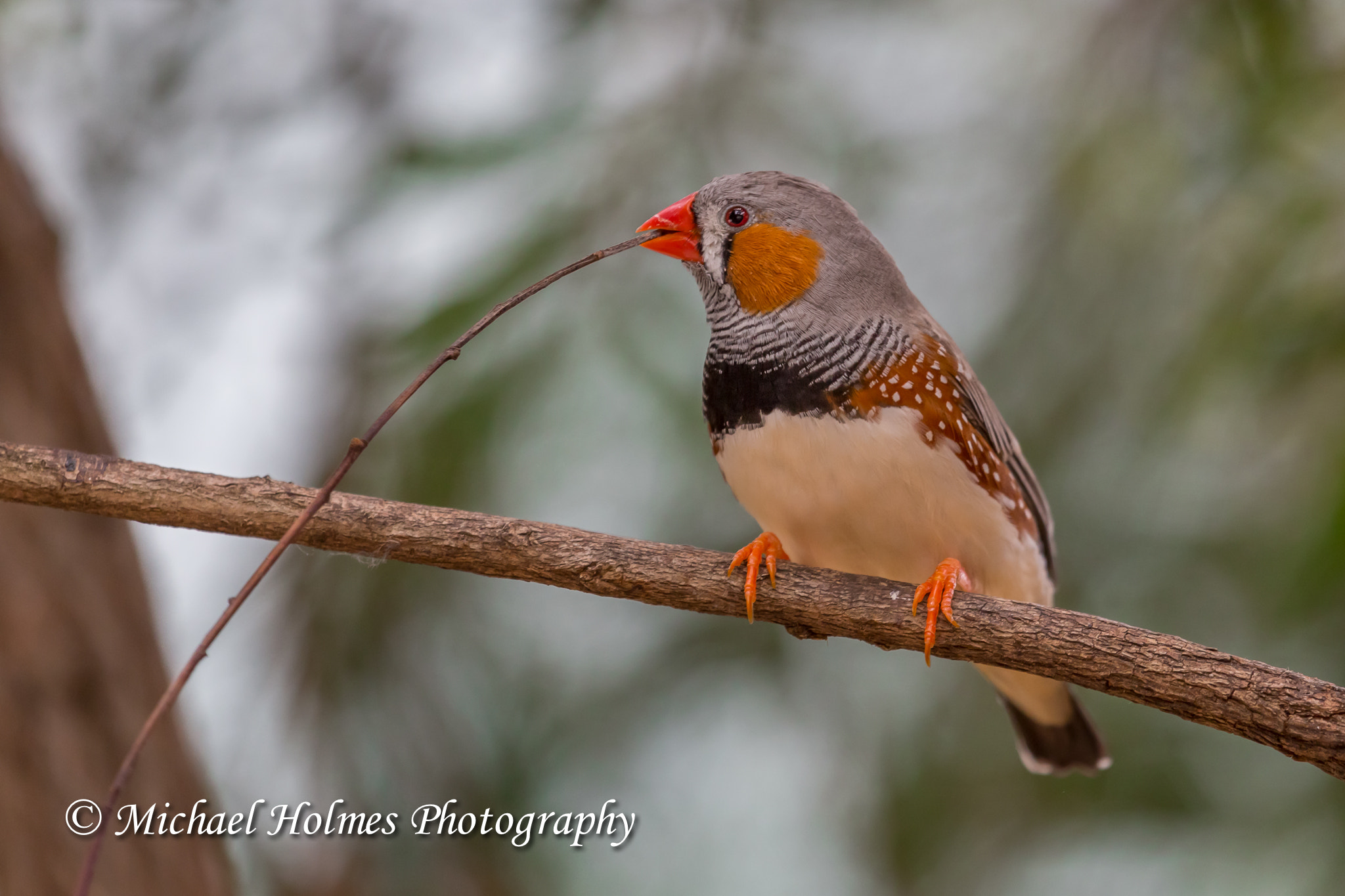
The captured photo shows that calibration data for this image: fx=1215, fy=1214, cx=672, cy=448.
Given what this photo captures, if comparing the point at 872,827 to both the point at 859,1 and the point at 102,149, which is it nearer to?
the point at 859,1

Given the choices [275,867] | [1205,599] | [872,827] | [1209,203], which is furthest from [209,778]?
[1209,203]

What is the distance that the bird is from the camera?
2248mm

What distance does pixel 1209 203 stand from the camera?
346 centimetres

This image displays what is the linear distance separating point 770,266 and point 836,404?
313mm

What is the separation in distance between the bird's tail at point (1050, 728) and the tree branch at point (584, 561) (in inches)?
31.5

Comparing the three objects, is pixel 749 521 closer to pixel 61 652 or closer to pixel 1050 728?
pixel 1050 728

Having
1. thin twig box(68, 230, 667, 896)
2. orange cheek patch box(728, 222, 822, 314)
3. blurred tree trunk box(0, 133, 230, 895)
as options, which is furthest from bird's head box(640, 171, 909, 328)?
blurred tree trunk box(0, 133, 230, 895)

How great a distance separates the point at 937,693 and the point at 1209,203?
5.57ft

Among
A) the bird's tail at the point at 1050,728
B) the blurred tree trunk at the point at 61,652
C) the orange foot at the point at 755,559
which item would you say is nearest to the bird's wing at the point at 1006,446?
the bird's tail at the point at 1050,728

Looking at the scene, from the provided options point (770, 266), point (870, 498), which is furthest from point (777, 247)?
point (870, 498)

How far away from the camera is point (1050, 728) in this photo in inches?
112

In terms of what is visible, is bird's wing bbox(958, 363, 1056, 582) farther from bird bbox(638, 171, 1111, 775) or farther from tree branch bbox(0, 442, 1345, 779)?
tree branch bbox(0, 442, 1345, 779)

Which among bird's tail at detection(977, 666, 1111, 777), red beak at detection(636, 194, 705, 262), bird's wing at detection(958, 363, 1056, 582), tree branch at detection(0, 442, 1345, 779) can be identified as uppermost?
red beak at detection(636, 194, 705, 262)

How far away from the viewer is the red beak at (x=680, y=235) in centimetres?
A: 244
